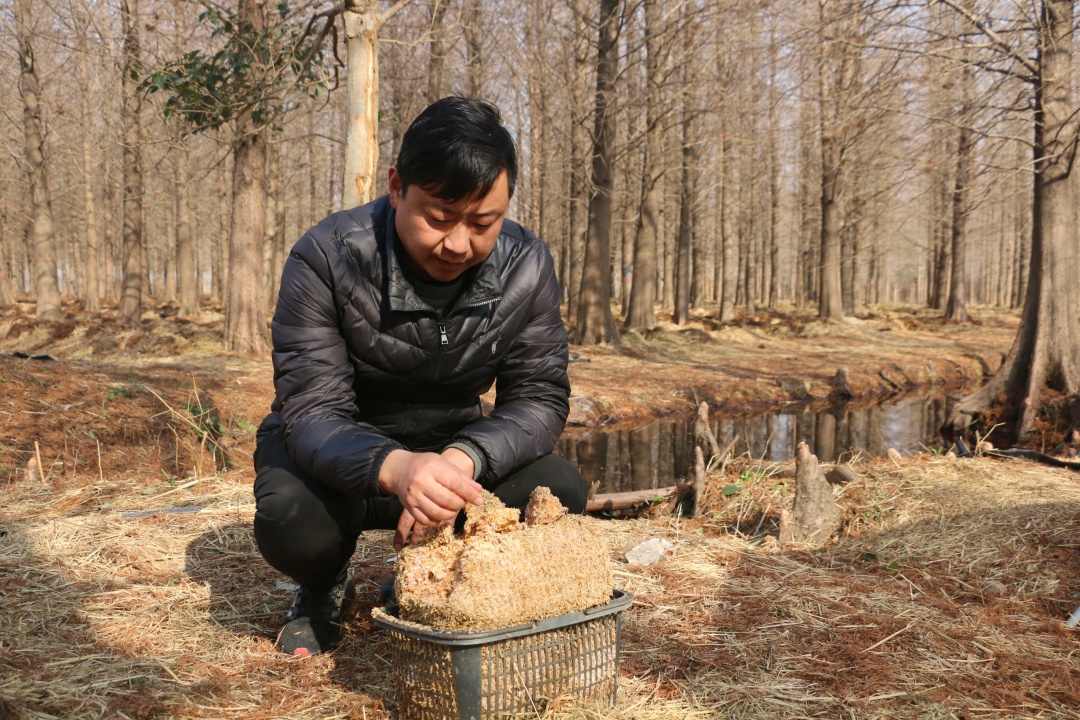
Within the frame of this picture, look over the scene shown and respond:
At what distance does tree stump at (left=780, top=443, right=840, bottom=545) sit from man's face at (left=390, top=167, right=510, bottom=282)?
8.81ft

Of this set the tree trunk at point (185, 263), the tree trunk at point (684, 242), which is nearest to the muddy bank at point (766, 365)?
the tree trunk at point (684, 242)

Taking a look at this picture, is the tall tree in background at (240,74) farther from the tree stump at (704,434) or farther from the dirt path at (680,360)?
the tree stump at (704,434)

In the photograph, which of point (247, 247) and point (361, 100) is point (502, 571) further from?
point (247, 247)

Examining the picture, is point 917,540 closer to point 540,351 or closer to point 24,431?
point 540,351

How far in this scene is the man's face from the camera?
224cm

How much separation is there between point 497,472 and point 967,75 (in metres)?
10.9

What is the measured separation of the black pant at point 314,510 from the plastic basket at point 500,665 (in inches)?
18.6

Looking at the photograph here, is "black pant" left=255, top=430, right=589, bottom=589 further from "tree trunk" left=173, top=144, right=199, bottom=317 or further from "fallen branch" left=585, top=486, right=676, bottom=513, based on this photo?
"tree trunk" left=173, top=144, right=199, bottom=317

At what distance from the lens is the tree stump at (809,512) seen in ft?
14.2

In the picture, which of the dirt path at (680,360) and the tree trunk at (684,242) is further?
the tree trunk at (684,242)

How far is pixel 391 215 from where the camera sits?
8.82 feet

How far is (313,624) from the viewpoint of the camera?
2742 millimetres

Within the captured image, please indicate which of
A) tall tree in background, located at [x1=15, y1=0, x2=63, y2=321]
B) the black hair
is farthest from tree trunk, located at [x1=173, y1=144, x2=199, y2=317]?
the black hair

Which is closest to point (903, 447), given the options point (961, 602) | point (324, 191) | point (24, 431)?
point (961, 602)
